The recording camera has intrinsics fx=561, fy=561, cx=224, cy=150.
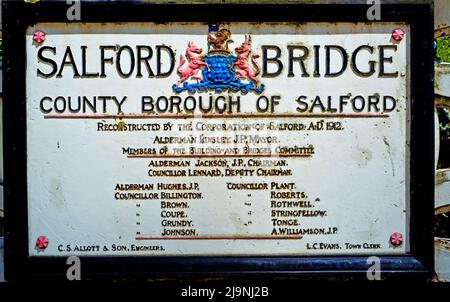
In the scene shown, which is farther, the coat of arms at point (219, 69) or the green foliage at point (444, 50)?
the green foliage at point (444, 50)

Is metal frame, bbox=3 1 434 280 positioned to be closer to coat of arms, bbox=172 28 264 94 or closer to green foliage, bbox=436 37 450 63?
coat of arms, bbox=172 28 264 94

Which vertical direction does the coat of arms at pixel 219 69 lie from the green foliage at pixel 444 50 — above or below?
below

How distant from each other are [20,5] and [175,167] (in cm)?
98

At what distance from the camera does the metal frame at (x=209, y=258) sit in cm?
244

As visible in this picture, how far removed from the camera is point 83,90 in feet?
8.05

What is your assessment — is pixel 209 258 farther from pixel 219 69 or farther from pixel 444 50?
pixel 444 50

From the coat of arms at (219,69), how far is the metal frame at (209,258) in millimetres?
111

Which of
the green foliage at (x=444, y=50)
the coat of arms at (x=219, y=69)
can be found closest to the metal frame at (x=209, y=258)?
the coat of arms at (x=219, y=69)

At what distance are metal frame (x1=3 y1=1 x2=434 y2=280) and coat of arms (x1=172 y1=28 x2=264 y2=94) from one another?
0.36ft

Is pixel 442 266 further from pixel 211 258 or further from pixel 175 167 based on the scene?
pixel 175 167

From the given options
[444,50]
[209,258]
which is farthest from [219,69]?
[444,50]

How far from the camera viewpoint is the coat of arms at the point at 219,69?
2.45 m

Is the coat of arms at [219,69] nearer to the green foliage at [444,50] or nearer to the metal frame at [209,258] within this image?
the metal frame at [209,258]
